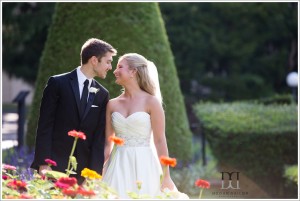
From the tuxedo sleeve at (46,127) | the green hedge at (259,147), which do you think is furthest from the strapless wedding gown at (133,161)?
the green hedge at (259,147)

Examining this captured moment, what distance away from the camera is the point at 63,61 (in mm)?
8617

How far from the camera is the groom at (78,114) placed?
5.00 metres

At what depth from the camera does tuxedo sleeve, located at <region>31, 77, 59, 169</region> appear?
4996 mm

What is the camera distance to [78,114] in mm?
5035

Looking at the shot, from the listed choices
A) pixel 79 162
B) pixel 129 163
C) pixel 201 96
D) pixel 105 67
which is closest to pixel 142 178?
pixel 129 163

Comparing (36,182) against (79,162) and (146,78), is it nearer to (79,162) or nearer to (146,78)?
(79,162)

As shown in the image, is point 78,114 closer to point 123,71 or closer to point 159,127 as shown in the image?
point 123,71

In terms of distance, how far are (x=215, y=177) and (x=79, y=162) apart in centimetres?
533

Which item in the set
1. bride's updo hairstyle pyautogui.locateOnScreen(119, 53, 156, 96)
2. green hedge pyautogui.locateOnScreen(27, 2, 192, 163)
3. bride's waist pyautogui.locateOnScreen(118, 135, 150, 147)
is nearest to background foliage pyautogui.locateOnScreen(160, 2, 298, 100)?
green hedge pyautogui.locateOnScreen(27, 2, 192, 163)

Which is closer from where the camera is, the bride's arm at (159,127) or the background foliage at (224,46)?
the bride's arm at (159,127)
